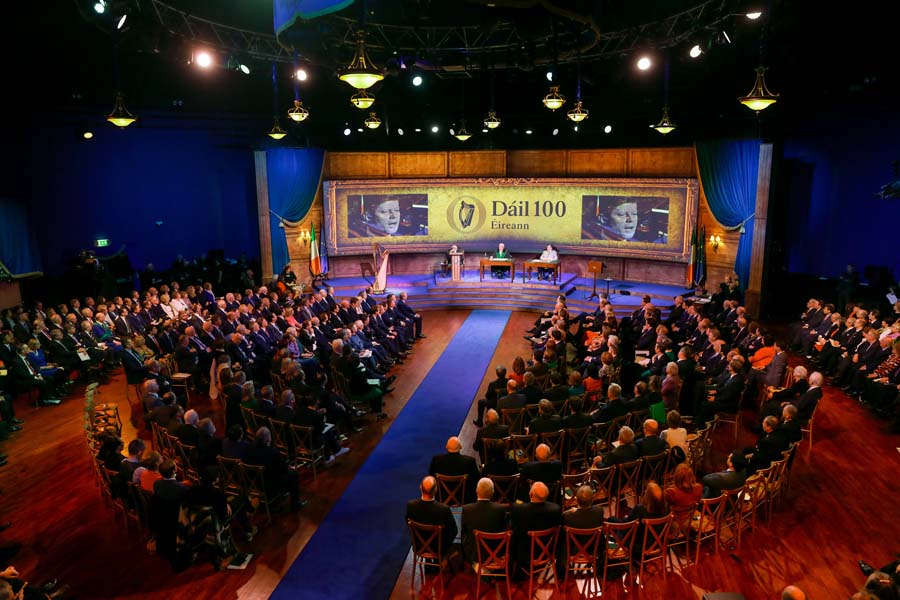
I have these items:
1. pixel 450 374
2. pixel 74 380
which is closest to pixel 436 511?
pixel 450 374

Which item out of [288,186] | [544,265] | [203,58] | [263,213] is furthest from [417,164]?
[203,58]

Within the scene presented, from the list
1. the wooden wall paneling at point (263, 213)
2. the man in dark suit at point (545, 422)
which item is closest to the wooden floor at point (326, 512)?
the man in dark suit at point (545, 422)

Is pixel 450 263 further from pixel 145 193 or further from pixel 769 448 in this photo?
pixel 769 448

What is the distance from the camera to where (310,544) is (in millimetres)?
6164

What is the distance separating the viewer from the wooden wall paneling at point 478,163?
19.4 m

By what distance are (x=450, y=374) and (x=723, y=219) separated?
926 centimetres

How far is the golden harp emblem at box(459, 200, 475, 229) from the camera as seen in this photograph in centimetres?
1970

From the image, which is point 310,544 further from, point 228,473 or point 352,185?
point 352,185

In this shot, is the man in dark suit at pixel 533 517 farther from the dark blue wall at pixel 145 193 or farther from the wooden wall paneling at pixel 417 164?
the wooden wall paneling at pixel 417 164

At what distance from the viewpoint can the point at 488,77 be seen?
16.7m

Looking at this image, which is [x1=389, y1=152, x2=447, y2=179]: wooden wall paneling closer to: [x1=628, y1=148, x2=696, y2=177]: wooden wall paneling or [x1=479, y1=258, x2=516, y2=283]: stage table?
[x1=479, y1=258, x2=516, y2=283]: stage table

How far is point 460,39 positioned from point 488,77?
373cm

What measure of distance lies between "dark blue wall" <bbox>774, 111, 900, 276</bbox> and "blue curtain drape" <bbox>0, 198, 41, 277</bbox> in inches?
709

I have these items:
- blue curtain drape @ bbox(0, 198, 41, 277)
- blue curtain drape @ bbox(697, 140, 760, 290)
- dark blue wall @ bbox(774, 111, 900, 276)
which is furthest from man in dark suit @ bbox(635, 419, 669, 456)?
blue curtain drape @ bbox(0, 198, 41, 277)
